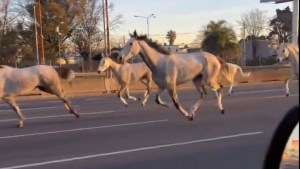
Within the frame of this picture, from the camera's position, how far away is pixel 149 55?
585 inches

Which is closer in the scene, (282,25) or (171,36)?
(282,25)

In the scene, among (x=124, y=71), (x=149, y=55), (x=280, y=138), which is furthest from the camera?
(x=124, y=71)

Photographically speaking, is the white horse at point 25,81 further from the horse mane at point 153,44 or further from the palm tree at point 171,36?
the palm tree at point 171,36

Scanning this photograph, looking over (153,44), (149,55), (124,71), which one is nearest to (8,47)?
(124,71)

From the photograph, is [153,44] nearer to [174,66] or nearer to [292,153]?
[174,66]

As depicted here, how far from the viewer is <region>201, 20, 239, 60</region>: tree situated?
84.0 metres

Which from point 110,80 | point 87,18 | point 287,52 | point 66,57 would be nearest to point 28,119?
point 287,52

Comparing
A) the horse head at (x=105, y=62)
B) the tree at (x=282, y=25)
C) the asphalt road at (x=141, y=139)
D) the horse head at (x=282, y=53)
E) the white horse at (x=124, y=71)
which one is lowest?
the asphalt road at (x=141, y=139)

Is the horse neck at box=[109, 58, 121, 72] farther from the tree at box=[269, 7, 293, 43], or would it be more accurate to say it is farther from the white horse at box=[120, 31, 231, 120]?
the tree at box=[269, 7, 293, 43]

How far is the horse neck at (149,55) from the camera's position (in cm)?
1477

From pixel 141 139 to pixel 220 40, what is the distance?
74.5 m

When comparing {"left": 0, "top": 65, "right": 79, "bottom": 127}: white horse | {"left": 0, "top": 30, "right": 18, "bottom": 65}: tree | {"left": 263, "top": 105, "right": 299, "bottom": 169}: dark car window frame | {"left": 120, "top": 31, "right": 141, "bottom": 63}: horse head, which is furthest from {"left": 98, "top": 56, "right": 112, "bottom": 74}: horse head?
{"left": 0, "top": 30, "right": 18, "bottom": 65}: tree

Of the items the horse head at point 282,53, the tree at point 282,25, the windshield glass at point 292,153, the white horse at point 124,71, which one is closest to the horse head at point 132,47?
the white horse at point 124,71

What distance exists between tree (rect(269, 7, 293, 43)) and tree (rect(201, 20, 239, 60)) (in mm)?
22720
